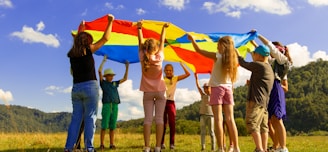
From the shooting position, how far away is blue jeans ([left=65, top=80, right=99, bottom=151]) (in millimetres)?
4648

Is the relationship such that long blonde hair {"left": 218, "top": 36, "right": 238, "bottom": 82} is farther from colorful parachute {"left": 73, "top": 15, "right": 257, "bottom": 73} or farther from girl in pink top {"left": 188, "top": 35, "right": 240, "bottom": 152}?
colorful parachute {"left": 73, "top": 15, "right": 257, "bottom": 73}

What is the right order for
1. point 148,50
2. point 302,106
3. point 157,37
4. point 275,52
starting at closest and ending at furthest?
1. point 148,50
2. point 275,52
3. point 157,37
4. point 302,106

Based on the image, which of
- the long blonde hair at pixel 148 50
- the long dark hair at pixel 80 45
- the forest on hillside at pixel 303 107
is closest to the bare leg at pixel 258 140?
the long blonde hair at pixel 148 50

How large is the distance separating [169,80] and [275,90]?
7.48ft

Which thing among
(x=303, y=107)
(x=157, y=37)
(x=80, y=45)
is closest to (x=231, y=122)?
(x=80, y=45)

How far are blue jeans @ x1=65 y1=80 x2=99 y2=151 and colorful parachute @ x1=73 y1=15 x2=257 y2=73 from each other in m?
2.40

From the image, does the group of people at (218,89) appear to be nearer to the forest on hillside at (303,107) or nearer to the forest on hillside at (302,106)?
the forest on hillside at (302,106)

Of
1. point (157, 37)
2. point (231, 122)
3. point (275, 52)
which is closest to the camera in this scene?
point (231, 122)

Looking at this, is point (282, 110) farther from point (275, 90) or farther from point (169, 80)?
point (169, 80)

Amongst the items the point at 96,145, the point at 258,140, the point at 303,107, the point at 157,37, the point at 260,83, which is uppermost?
the point at 303,107

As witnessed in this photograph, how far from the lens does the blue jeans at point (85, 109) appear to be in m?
4.65

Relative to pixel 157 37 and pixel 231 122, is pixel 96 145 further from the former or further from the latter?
pixel 231 122

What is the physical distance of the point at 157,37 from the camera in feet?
25.3

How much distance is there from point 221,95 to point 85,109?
6.17 feet
